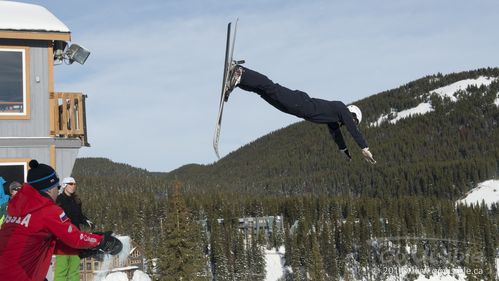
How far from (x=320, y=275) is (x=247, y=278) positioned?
12.1 m

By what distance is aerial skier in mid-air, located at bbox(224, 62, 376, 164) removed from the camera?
8891mm

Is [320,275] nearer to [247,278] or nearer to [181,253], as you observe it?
[247,278]

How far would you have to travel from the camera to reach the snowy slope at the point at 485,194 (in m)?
136

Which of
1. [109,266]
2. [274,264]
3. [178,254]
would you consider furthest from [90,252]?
[274,264]

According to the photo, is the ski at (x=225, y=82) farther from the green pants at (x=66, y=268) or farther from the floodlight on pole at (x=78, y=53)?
the floodlight on pole at (x=78, y=53)

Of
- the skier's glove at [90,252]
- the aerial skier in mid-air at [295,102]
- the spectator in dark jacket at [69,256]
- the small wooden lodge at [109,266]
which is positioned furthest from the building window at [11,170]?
the skier's glove at [90,252]

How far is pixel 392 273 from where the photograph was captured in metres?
104

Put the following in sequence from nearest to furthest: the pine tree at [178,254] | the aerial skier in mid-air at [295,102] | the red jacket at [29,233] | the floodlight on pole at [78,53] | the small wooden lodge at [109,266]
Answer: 1. the red jacket at [29,233]
2. the aerial skier in mid-air at [295,102]
3. the small wooden lodge at [109,266]
4. the floodlight on pole at [78,53]
5. the pine tree at [178,254]

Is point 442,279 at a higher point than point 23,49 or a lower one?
lower

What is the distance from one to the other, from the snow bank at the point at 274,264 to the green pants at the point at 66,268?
8657 centimetres

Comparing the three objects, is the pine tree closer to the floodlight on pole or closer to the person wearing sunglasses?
the floodlight on pole

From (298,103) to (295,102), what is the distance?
0.05 metres

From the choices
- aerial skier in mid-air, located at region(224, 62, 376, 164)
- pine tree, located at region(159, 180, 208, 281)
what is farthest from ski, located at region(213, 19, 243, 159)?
pine tree, located at region(159, 180, 208, 281)

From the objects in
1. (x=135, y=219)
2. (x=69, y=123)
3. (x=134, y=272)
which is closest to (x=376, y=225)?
(x=135, y=219)
